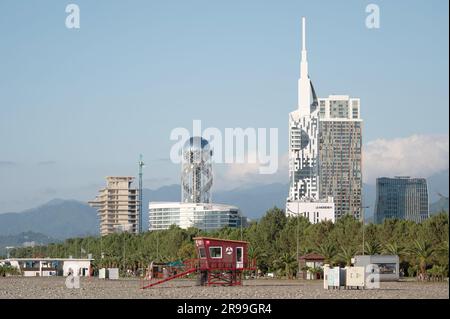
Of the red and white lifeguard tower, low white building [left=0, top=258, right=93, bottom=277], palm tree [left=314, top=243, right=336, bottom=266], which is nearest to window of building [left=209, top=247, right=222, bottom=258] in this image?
the red and white lifeguard tower

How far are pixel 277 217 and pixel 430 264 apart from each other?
58613 mm

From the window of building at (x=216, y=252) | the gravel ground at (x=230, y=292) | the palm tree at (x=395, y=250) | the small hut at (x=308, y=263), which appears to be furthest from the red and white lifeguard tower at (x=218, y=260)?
the palm tree at (x=395, y=250)

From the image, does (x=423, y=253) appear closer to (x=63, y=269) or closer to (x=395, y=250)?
(x=395, y=250)

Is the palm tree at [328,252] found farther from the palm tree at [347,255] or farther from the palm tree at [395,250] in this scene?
the palm tree at [395,250]

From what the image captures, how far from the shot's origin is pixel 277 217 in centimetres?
14738

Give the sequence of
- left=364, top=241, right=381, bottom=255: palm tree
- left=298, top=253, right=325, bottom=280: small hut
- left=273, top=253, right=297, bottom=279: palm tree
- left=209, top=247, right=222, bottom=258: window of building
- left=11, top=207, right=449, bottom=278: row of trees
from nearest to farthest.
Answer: left=209, top=247, right=222, bottom=258: window of building → left=11, top=207, right=449, bottom=278: row of trees → left=298, top=253, right=325, bottom=280: small hut → left=364, top=241, right=381, bottom=255: palm tree → left=273, top=253, right=297, bottom=279: palm tree

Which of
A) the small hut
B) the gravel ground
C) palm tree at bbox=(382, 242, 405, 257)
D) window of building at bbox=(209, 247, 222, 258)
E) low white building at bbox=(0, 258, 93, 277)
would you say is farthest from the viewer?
low white building at bbox=(0, 258, 93, 277)

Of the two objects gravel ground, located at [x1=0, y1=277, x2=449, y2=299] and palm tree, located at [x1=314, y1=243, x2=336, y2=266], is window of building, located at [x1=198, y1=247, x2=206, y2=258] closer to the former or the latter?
gravel ground, located at [x1=0, y1=277, x2=449, y2=299]

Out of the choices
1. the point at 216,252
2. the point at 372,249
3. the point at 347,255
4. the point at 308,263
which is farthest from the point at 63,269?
the point at 216,252

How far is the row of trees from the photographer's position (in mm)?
91812

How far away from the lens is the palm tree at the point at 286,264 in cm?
10249

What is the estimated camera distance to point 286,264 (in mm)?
104125
